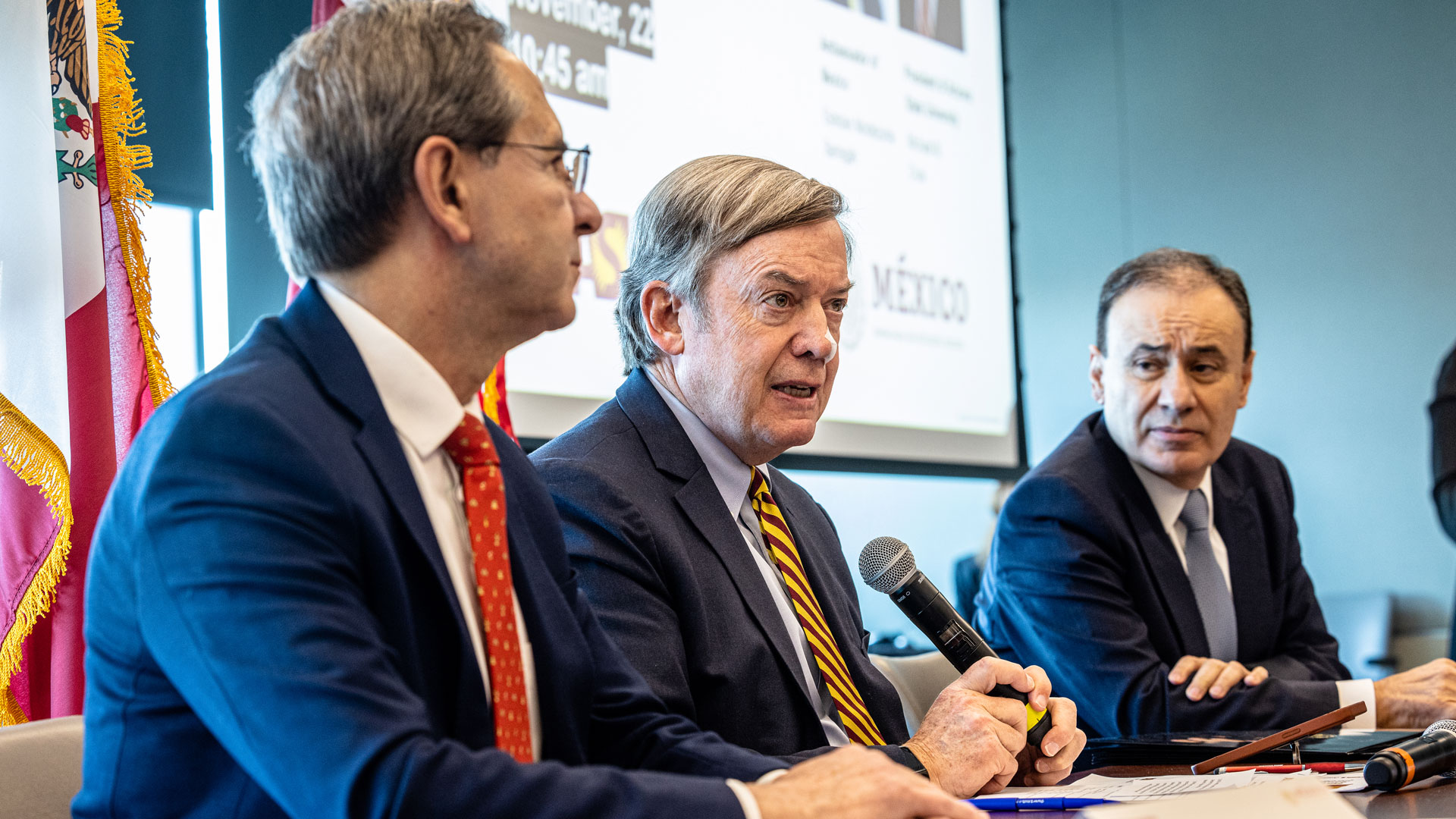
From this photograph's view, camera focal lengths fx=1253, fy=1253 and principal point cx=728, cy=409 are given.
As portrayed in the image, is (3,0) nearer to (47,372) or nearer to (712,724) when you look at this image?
(47,372)

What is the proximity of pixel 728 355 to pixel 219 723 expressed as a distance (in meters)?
1.10

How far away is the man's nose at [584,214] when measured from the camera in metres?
1.30

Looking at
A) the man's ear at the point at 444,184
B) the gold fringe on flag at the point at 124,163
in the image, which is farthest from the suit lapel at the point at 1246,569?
the gold fringe on flag at the point at 124,163

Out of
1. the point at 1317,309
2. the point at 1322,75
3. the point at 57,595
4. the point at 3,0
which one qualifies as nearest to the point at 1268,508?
the point at 57,595

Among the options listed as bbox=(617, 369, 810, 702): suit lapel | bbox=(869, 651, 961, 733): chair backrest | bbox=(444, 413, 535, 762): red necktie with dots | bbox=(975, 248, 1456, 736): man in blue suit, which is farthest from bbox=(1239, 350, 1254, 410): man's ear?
bbox=(444, 413, 535, 762): red necktie with dots

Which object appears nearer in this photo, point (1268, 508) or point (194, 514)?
point (194, 514)

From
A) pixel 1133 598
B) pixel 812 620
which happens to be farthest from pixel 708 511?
pixel 1133 598

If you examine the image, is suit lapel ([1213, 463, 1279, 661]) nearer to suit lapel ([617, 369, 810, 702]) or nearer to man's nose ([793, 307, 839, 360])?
man's nose ([793, 307, 839, 360])

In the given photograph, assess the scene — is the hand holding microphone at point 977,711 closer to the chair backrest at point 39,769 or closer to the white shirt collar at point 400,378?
the white shirt collar at point 400,378

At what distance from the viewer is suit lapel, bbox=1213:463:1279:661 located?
2576 millimetres

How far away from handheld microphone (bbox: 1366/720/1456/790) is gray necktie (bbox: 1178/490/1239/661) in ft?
3.17

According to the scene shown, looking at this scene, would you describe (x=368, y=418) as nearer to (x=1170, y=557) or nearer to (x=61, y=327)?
(x=61, y=327)

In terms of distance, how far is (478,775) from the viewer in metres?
0.92

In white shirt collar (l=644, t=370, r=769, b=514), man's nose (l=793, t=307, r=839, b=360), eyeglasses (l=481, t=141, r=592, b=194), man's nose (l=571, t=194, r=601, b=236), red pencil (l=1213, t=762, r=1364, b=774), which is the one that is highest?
eyeglasses (l=481, t=141, r=592, b=194)
